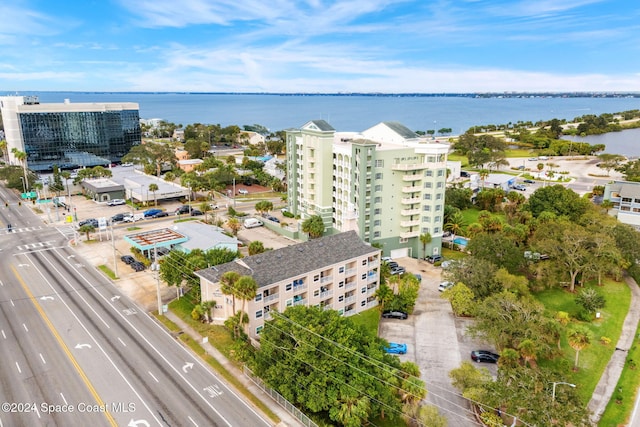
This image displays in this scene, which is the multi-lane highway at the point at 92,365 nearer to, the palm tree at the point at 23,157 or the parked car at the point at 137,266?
the parked car at the point at 137,266

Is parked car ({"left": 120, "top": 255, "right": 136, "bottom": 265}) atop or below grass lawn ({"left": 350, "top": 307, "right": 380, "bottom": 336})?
atop

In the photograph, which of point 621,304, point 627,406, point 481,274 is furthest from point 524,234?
point 627,406

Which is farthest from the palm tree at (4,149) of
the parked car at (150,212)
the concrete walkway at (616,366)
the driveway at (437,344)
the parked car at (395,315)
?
the concrete walkway at (616,366)

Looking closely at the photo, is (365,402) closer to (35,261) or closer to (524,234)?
(524,234)

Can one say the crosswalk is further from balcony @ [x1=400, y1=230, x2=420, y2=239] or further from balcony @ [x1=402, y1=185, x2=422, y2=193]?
balcony @ [x1=402, y1=185, x2=422, y2=193]

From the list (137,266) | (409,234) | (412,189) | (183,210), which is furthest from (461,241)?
(183,210)

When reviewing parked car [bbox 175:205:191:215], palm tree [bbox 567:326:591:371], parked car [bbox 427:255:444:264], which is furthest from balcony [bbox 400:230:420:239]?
parked car [bbox 175:205:191:215]

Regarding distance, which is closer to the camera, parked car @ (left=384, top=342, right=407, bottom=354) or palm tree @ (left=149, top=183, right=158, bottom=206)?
parked car @ (left=384, top=342, right=407, bottom=354)
